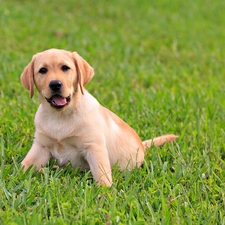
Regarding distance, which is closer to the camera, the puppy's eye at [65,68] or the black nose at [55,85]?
the black nose at [55,85]

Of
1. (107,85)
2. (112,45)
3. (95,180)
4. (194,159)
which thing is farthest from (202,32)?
(95,180)

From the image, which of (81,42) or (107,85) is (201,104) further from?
(81,42)

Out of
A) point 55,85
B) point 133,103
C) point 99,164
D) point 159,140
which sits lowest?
point 133,103

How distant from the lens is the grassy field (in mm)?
3375

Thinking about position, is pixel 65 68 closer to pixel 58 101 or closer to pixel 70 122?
pixel 58 101

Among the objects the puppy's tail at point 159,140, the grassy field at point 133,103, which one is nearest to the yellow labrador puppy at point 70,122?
the grassy field at point 133,103

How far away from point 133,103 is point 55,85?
2373 mm

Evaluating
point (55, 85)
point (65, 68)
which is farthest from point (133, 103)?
point (55, 85)

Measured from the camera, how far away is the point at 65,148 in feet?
13.0

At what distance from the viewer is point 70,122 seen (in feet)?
12.9

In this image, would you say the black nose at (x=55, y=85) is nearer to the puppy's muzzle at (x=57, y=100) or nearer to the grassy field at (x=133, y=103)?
the puppy's muzzle at (x=57, y=100)

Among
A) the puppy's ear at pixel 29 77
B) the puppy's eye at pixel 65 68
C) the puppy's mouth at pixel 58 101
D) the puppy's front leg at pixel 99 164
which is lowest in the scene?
the puppy's front leg at pixel 99 164

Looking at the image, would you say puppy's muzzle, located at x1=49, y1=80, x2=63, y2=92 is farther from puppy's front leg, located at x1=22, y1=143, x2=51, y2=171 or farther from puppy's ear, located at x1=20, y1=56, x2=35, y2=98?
puppy's front leg, located at x1=22, y1=143, x2=51, y2=171

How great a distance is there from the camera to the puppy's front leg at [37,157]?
401 centimetres
